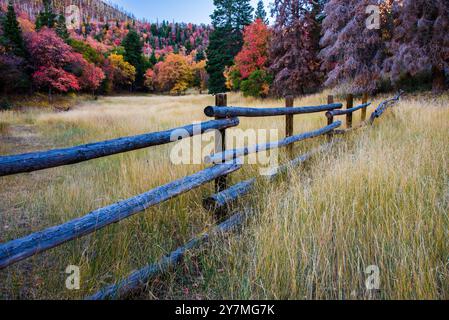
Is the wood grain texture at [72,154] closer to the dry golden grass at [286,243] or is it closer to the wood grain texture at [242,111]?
the wood grain texture at [242,111]

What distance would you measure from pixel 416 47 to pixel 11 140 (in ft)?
63.7

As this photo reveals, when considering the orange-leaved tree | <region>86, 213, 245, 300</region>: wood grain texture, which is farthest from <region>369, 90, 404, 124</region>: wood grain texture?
the orange-leaved tree

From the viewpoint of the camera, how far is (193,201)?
373 centimetres

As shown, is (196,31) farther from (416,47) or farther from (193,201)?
(193,201)

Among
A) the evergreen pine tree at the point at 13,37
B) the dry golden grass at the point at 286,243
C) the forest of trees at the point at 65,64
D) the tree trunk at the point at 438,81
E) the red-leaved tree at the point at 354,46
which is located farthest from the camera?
the evergreen pine tree at the point at 13,37

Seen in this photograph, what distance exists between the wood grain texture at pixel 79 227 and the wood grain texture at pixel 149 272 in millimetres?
455

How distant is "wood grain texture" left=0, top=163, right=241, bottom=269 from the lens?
5.33ft

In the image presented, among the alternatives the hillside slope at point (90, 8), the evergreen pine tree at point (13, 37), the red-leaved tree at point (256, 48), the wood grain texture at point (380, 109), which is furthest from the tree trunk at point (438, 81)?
the hillside slope at point (90, 8)

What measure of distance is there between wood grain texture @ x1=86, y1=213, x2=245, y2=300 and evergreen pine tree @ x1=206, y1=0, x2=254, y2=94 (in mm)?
34232

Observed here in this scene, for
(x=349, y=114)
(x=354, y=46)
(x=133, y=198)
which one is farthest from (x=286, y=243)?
(x=354, y=46)

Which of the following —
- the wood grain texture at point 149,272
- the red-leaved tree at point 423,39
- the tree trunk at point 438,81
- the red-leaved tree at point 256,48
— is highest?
the red-leaved tree at point 256,48

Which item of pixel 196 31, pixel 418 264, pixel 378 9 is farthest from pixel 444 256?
pixel 196 31

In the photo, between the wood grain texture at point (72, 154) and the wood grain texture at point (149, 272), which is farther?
the wood grain texture at point (149, 272)

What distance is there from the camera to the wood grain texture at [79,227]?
162 cm
